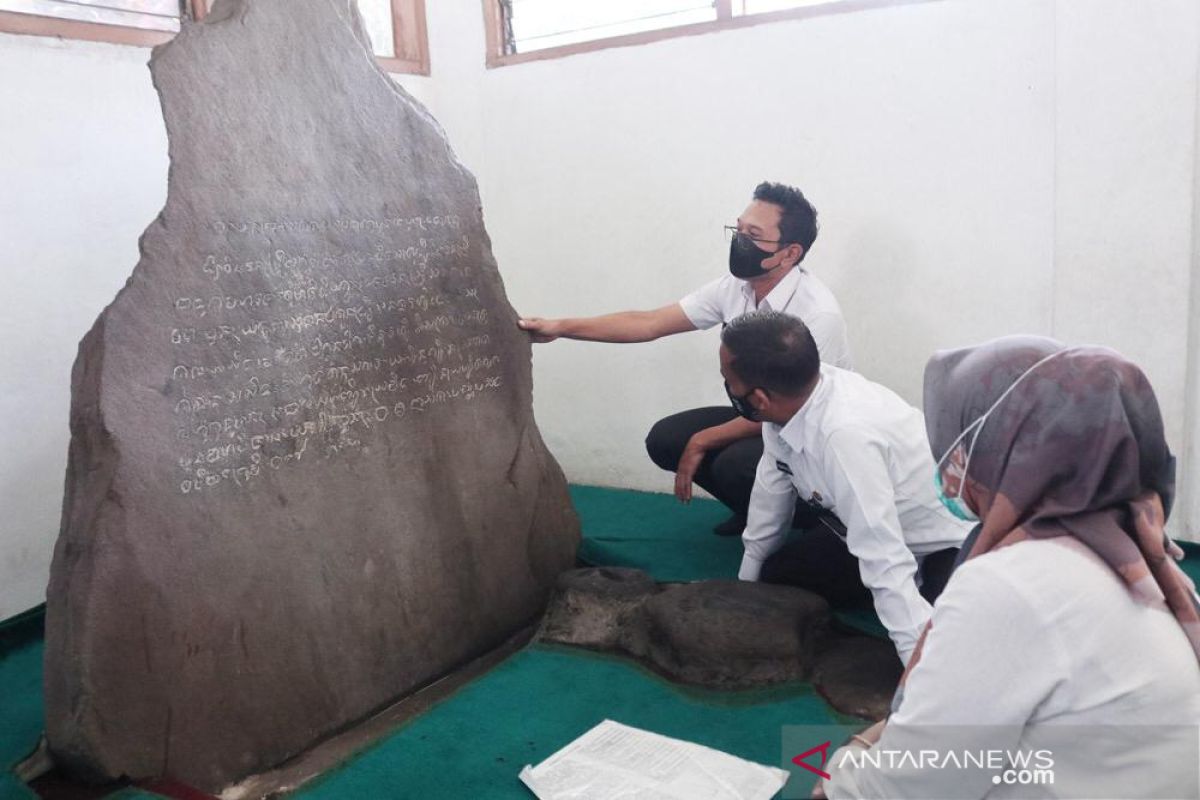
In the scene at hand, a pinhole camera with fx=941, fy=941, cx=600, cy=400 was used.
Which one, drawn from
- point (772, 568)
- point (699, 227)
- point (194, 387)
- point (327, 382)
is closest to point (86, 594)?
point (194, 387)

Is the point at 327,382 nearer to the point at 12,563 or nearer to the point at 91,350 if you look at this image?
the point at 91,350

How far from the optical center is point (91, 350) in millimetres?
1706

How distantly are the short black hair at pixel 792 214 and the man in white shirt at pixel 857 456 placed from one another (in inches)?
20.7

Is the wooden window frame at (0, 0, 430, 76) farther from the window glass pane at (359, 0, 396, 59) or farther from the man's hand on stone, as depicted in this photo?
the man's hand on stone

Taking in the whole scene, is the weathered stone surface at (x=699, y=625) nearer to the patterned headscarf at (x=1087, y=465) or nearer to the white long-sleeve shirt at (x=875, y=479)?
the white long-sleeve shirt at (x=875, y=479)

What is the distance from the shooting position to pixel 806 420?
2.10 metres

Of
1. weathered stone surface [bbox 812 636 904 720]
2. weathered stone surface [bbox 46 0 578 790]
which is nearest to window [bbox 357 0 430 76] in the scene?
weathered stone surface [bbox 46 0 578 790]

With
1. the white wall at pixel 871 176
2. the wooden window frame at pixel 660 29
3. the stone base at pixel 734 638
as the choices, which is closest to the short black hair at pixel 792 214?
the white wall at pixel 871 176

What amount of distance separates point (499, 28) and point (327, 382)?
222 centimetres

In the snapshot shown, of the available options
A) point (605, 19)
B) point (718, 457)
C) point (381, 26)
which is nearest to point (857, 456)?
point (718, 457)

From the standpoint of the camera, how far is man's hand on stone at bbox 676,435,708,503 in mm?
2758

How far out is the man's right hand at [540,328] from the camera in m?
2.58

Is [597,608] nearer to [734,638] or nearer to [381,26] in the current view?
[734,638]

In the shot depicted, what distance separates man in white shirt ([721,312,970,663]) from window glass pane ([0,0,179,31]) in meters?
2.02
